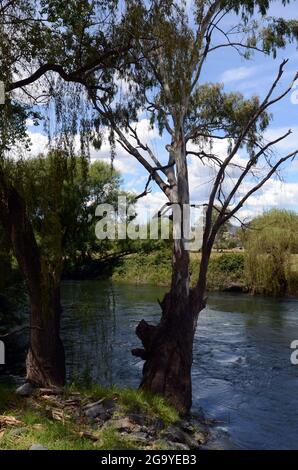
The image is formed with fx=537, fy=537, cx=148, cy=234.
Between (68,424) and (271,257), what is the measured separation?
23686 millimetres

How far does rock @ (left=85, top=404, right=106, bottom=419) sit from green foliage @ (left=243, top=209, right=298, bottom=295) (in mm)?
22155

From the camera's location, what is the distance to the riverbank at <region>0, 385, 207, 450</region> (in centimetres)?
562

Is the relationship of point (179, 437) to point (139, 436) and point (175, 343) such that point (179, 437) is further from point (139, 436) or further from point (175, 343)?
point (175, 343)

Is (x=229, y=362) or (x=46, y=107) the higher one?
(x=46, y=107)

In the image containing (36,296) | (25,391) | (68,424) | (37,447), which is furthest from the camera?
(36,296)

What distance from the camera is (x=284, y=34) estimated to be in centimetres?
1147

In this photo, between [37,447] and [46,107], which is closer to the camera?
[37,447]

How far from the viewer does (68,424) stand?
633 cm

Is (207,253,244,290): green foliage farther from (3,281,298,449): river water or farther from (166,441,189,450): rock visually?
(166,441,189,450): rock

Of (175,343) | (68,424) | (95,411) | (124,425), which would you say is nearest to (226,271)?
(175,343)

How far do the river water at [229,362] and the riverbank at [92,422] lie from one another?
0.94 meters
